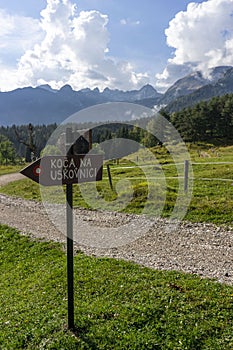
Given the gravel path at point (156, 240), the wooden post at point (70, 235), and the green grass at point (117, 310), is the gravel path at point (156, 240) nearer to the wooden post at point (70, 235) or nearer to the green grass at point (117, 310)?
the green grass at point (117, 310)

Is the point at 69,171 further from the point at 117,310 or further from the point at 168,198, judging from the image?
the point at 168,198

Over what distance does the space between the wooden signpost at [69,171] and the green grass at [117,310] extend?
0.62 meters

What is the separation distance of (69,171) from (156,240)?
7615 millimetres

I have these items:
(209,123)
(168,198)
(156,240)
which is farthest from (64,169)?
(209,123)

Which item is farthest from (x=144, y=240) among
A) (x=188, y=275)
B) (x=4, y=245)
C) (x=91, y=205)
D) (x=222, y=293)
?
(x=91, y=205)

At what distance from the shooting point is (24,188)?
28016 millimetres

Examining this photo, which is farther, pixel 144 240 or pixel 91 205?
pixel 91 205

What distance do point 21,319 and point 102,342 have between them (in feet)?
7.21

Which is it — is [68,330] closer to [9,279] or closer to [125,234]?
[9,279]

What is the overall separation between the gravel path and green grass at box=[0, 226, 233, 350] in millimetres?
1030

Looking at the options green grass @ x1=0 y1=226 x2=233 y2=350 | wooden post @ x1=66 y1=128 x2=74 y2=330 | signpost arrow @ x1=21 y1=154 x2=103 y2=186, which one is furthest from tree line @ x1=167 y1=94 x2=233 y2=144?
wooden post @ x1=66 y1=128 x2=74 y2=330

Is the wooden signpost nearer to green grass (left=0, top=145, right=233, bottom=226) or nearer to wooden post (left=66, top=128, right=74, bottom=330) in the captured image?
wooden post (left=66, top=128, right=74, bottom=330)

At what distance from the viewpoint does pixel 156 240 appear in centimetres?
1230

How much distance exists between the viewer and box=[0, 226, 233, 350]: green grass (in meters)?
5.90
